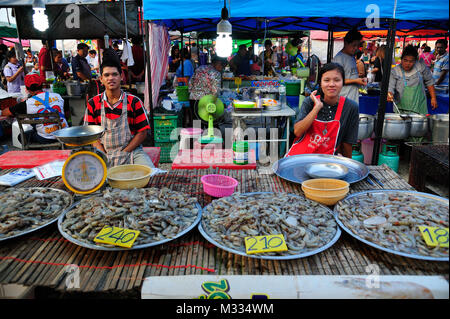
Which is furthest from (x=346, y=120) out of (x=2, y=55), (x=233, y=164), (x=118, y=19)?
(x=2, y=55)

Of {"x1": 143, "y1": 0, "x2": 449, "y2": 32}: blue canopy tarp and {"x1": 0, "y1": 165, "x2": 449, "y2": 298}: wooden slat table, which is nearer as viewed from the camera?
{"x1": 0, "y1": 165, "x2": 449, "y2": 298}: wooden slat table

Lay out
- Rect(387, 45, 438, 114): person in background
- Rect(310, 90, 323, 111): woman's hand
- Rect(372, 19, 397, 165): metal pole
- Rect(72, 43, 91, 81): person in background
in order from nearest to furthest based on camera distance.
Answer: Rect(310, 90, 323, 111): woman's hand, Rect(372, 19, 397, 165): metal pole, Rect(387, 45, 438, 114): person in background, Rect(72, 43, 91, 81): person in background

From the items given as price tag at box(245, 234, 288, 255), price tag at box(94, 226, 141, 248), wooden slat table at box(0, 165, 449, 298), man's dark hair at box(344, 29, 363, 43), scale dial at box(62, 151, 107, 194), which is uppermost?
man's dark hair at box(344, 29, 363, 43)

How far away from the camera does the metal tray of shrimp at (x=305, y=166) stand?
248 cm

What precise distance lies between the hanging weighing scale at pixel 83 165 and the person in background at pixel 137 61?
24.4 feet

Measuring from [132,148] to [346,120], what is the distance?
2.40 m

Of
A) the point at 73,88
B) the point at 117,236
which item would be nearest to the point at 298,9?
the point at 117,236

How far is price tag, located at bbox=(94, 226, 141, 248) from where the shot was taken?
5.12 feet

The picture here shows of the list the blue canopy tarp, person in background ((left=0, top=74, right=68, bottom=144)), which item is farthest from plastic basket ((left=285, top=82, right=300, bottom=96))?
person in background ((left=0, top=74, right=68, bottom=144))

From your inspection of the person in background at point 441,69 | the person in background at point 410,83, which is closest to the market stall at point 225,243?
the person in background at point 410,83

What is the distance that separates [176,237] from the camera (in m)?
1.64

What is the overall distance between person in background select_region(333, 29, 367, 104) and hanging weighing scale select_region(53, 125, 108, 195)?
4.70m

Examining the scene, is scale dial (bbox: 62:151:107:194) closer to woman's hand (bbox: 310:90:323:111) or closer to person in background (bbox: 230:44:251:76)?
woman's hand (bbox: 310:90:323:111)

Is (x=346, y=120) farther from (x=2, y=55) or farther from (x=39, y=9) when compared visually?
(x=2, y=55)
